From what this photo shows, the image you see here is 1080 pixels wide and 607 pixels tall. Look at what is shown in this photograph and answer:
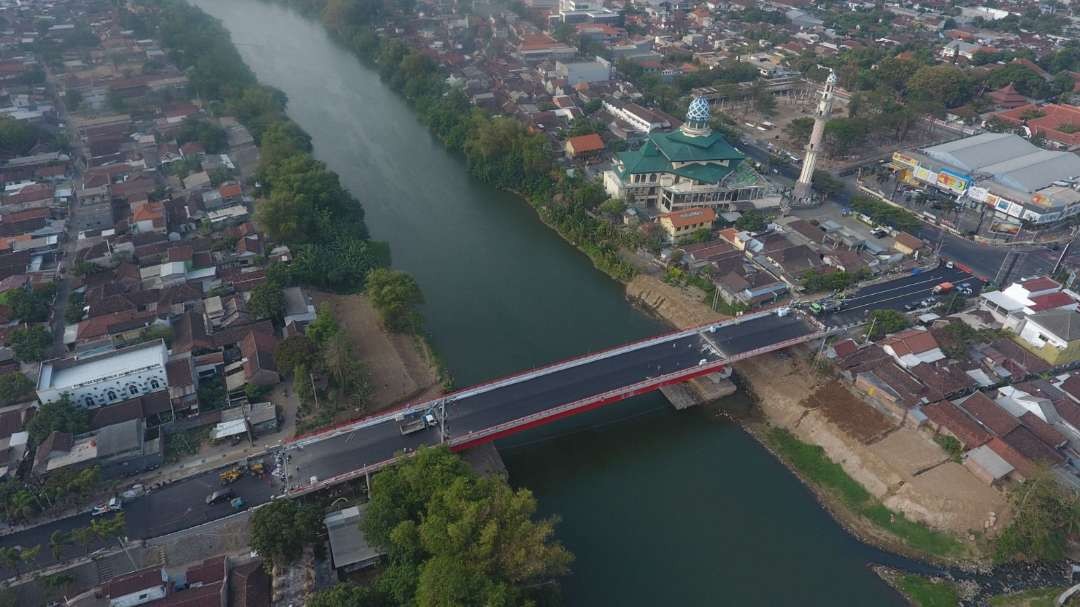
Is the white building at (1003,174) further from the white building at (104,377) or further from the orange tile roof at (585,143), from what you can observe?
the white building at (104,377)

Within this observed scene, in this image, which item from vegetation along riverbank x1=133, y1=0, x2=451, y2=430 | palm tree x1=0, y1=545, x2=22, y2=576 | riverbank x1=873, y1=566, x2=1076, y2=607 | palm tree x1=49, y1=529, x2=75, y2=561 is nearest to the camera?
palm tree x1=0, y1=545, x2=22, y2=576

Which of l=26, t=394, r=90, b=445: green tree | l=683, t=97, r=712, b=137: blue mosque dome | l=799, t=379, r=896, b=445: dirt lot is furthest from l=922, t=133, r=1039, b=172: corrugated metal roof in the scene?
l=26, t=394, r=90, b=445: green tree

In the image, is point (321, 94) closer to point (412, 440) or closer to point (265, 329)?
point (265, 329)

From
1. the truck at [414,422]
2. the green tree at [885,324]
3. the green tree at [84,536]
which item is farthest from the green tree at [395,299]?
the green tree at [885,324]

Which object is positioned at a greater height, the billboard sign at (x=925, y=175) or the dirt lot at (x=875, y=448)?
the billboard sign at (x=925, y=175)

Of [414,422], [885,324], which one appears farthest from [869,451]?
[414,422]

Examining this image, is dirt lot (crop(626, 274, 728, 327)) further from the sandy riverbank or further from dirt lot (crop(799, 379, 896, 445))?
dirt lot (crop(799, 379, 896, 445))
